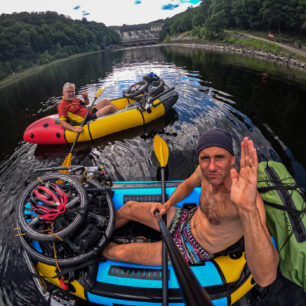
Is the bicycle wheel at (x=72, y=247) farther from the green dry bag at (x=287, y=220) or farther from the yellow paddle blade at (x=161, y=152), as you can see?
the green dry bag at (x=287, y=220)

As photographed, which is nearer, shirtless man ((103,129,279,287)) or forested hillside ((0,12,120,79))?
shirtless man ((103,129,279,287))

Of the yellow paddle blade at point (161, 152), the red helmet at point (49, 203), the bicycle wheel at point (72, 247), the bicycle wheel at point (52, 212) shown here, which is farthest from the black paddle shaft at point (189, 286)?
the yellow paddle blade at point (161, 152)

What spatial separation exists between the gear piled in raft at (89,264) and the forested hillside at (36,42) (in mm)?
42464

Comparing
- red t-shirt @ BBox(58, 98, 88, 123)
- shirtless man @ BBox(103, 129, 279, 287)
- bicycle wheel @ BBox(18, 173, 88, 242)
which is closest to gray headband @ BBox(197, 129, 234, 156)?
shirtless man @ BBox(103, 129, 279, 287)

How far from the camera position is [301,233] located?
212 centimetres

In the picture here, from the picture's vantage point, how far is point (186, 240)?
8.28ft

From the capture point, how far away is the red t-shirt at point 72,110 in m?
6.65

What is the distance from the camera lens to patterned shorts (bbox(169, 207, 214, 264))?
2.39m

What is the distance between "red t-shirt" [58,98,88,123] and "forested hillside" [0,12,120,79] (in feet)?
123

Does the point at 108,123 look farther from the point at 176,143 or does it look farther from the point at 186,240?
the point at 186,240

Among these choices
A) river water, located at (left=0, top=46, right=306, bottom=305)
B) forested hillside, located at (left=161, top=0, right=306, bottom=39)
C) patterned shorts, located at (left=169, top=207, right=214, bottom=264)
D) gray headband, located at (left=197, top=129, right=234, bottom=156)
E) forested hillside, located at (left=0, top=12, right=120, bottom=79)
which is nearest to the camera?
gray headband, located at (left=197, top=129, right=234, bottom=156)

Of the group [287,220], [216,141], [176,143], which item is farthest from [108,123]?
[287,220]

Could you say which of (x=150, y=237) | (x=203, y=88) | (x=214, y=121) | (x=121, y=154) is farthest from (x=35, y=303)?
(x=203, y=88)

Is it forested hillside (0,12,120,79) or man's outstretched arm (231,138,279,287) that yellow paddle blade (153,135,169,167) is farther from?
forested hillside (0,12,120,79)
